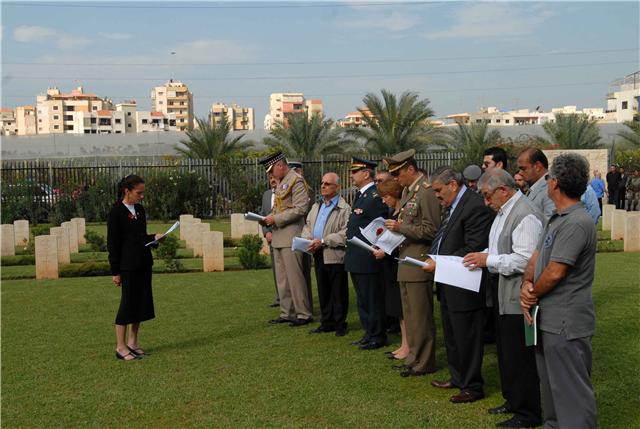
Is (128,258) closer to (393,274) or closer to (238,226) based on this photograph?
(393,274)

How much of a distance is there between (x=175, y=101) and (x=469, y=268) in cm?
15784

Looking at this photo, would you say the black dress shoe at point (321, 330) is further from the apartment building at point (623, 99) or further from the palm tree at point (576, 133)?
the apartment building at point (623, 99)

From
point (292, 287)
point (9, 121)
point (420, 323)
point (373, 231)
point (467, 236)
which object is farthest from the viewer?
point (9, 121)

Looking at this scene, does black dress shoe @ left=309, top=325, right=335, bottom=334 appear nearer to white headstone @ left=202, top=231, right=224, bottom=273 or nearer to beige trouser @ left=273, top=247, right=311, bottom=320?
beige trouser @ left=273, top=247, right=311, bottom=320

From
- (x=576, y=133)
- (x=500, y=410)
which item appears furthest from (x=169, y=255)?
(x=576, y=133)

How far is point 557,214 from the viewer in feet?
15.7

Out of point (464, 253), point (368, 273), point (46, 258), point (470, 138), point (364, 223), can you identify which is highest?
point (470, 138)

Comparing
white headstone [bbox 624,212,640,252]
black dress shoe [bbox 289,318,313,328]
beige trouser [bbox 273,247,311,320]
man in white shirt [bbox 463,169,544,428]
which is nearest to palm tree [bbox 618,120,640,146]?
white headstone [bbox 624,212,640,252]

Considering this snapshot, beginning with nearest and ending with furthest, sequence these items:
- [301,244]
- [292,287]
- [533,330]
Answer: [533,330] → [301,244] → [292,287]

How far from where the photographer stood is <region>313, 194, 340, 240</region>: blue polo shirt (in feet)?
31.6

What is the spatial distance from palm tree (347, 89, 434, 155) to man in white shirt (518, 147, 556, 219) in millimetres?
27821

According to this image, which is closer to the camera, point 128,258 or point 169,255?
point 128,258

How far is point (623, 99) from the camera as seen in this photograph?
327ft

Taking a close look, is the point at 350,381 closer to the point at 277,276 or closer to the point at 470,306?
the point at 470,306
